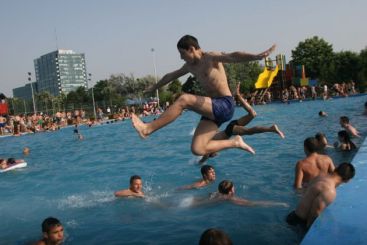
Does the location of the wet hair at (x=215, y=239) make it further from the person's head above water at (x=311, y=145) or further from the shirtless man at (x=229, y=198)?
the shirtless man at (x=229, y=198)

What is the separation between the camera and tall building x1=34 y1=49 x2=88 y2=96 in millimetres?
146113

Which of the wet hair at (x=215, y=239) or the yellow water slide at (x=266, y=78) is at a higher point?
the yellow water slide at (x=266, y=78)

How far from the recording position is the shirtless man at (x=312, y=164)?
688cm

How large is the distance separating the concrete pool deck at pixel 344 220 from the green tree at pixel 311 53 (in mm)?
46559

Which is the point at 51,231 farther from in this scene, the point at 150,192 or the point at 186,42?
the point at 150,192

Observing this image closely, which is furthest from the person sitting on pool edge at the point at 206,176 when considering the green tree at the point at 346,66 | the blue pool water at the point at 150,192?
the green tree at the point at 346,66

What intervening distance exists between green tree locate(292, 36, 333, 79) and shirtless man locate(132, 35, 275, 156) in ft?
153

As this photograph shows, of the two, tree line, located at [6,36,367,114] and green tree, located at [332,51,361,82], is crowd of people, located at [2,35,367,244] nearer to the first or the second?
tree line, located at [6,36,367,114]

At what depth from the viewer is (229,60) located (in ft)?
17.3

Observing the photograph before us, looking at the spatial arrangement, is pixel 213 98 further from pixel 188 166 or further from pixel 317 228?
pixel 188 166

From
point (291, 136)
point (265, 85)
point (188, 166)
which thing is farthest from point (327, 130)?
point (265, 85)

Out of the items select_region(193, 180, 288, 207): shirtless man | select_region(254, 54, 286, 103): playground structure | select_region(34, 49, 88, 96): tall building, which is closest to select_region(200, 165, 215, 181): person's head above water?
select_region(193, 180, 288, 207): shirtless man

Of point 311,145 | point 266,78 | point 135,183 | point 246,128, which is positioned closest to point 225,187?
point 246,128

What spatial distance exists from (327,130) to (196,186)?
8.83 meters
